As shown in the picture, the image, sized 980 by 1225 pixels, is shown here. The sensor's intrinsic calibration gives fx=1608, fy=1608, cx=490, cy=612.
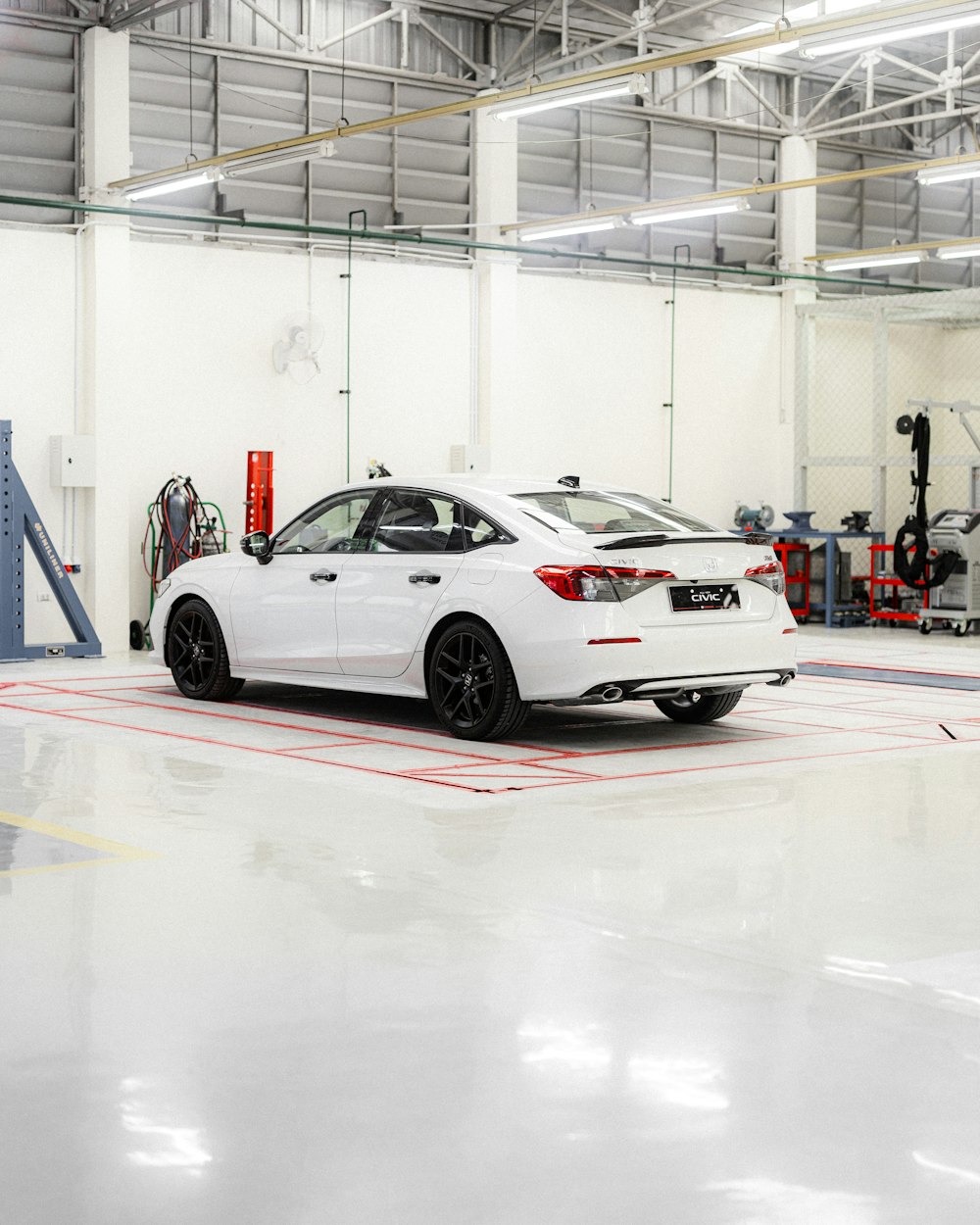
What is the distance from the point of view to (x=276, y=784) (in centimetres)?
679

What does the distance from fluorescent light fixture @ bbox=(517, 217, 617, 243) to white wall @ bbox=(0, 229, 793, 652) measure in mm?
766

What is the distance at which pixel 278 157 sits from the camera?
1360 centimetres

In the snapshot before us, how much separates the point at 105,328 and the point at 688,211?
5684mm

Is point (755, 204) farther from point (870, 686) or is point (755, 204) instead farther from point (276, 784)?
point (276, 784)

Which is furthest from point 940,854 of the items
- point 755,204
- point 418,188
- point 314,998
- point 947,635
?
point 755,204

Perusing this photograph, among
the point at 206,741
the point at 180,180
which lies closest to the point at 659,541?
the point at 206,741

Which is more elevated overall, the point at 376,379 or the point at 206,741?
the point at 376,379

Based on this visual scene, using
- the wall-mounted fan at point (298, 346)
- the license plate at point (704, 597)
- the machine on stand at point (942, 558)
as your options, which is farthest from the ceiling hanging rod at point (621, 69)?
the machine on stand at point (942, 558)

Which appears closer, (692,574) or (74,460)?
(692,574)

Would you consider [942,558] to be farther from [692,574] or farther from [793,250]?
[692,574]

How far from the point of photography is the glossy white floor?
2723 millimetres

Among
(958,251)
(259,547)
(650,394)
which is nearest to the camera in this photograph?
(259,547)

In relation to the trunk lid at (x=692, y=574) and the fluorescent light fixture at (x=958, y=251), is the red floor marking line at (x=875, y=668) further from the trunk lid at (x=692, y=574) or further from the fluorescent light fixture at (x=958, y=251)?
the fluorescent light fixture at (x=958, y=251)

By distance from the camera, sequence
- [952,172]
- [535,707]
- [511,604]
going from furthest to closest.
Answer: [952,172] < [535,707] < [511,604]
